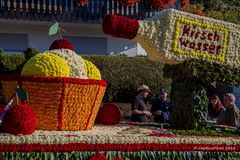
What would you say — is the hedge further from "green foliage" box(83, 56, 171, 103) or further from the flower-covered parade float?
the flower-covered parade float

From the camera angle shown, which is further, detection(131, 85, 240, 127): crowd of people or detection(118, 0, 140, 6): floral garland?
detection(118, 0, 140, 6): floral garland

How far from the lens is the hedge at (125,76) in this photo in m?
15.0

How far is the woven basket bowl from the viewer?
664 centimetres

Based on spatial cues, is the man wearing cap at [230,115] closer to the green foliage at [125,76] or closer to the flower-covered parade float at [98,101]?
the flower-covered parade float at [98,101]

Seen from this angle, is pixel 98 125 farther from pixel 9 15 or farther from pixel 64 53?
pixel 9 15

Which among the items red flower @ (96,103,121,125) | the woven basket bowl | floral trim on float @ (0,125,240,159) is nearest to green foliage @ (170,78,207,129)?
floral trim on float @ (0,125,240,159)

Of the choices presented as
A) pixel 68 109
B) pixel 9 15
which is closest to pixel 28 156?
pixel 68 109

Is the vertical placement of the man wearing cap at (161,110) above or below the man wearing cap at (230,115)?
below

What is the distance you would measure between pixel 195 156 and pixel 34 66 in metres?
2.22

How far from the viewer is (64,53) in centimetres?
721

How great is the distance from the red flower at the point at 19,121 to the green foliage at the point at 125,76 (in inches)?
340

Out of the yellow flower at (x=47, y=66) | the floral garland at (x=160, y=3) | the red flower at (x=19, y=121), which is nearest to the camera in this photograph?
the red flower at (x=19, y=121)

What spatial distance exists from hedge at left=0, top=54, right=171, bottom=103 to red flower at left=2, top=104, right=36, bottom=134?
8597mm

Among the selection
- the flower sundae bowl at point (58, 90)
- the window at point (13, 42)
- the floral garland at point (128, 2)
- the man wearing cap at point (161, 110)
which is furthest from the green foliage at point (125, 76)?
the flower sundae bowl at point (58, 90)
